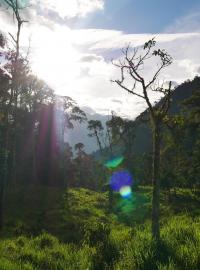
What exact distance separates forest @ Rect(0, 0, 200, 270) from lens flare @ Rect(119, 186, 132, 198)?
185mm

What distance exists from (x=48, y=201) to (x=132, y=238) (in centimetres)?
2307

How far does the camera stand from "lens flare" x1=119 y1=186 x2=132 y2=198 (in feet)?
170

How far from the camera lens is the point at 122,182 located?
198 feet

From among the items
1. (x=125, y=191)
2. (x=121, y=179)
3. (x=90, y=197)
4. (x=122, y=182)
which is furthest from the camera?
(x=121, y=179)

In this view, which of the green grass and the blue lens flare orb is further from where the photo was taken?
the blue lens flare orb

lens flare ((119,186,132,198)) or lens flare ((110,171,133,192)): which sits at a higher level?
lens flare ((110,171,133,192))

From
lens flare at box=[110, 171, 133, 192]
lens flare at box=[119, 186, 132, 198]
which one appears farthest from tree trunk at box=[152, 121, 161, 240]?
lens flare at box=[110, 171, 133, 192]

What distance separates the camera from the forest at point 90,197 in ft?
50.1

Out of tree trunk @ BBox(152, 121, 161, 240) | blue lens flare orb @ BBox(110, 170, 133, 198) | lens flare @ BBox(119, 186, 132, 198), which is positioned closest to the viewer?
tree trunk @ BBox(152, 121, 161, 240)

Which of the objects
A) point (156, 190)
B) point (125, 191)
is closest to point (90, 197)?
point (125, 191)

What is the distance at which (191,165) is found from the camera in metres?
52.4

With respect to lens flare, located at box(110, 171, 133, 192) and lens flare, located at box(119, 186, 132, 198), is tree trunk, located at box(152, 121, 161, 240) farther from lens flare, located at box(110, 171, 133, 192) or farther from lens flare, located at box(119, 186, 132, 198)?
lens flare, located at box(110, 171, 133, 192)

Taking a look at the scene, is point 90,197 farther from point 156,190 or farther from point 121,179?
point 156,190

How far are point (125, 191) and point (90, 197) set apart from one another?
9.82 meters
